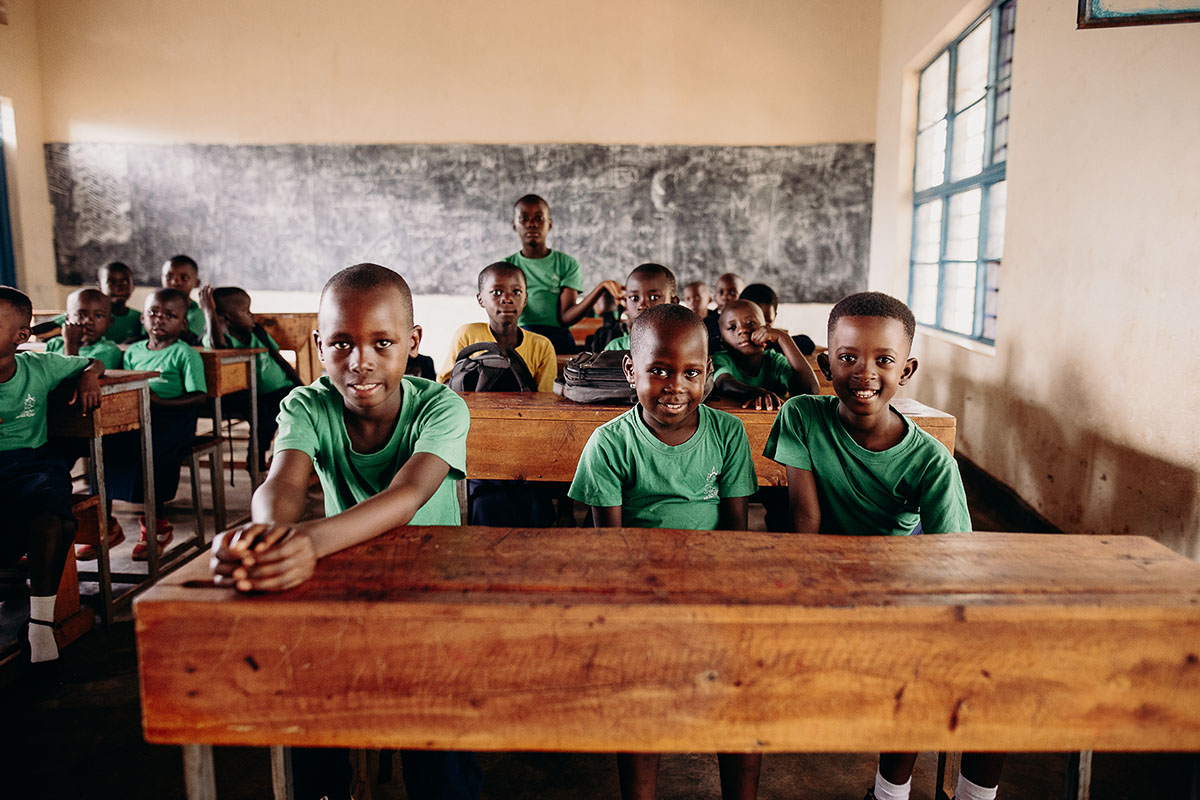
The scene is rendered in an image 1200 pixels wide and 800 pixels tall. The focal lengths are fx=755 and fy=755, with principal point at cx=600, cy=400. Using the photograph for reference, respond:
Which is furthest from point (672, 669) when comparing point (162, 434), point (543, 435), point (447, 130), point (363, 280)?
point (447, 130)

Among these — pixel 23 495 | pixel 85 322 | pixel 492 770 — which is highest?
pixel 85 322

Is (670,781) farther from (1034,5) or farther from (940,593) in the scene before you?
(1034,5)

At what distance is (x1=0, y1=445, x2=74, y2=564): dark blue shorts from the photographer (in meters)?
2.21

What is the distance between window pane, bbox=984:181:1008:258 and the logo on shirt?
4.26 meters

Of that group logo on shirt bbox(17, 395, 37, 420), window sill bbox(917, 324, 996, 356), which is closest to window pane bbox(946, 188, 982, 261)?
window sill bbox(917, 324, 996, 356)

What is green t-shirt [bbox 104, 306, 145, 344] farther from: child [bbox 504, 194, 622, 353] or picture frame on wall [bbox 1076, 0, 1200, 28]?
picture frame on wall [bbox 1076, 0, 1200, 28]

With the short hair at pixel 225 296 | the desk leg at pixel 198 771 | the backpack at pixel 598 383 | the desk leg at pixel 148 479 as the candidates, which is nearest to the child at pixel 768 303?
the backpack at pixel 598 383

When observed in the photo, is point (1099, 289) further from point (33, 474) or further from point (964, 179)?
point (33, 474)

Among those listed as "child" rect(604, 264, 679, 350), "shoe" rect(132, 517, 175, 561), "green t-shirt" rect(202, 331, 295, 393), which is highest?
"child" rect(604, 264, 679, 350)

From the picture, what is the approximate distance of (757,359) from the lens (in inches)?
107

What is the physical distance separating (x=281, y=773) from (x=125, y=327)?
4266mm

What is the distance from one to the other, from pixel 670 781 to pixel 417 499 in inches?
40.5

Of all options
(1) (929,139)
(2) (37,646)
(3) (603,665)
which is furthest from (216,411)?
(1) (929,139)

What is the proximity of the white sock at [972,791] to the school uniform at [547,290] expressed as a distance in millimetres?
2682
